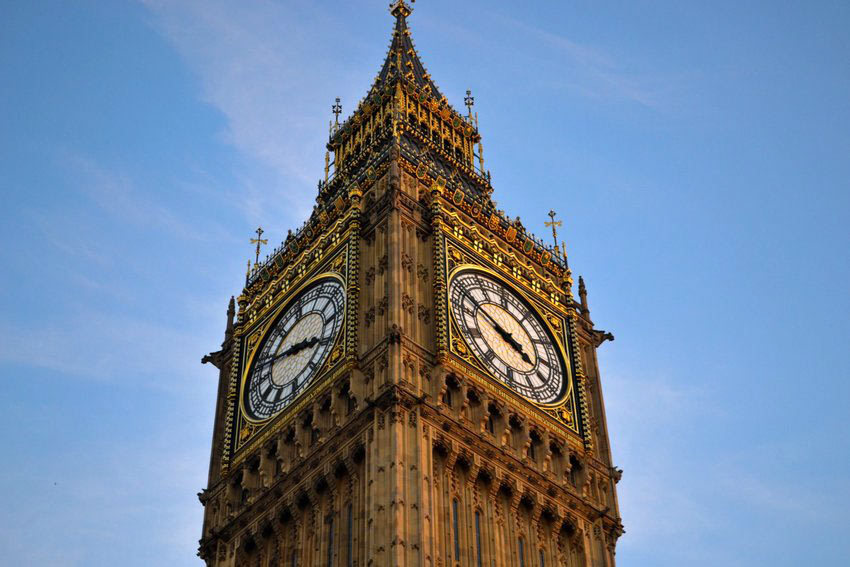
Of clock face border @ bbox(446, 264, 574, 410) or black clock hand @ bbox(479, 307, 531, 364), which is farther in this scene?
black clock hand @ bbox(479, 307, 531, 364)

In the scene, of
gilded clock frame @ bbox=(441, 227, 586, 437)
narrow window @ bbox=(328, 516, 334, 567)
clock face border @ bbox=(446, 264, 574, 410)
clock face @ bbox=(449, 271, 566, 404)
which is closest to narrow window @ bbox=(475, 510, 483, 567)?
narrow window @ bbox=(328, 516, 334, 567)

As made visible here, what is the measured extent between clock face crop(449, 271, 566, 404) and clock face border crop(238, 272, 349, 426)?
14.0ft

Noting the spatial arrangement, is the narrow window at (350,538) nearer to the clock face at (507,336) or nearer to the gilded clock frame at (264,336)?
the gilded clock frame at (264,336)

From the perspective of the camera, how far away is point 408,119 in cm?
7256

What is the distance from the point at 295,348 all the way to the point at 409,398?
8.06 m

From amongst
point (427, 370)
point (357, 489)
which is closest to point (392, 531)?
point (357, 489)

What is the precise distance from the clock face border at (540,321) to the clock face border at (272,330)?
13.1 ft

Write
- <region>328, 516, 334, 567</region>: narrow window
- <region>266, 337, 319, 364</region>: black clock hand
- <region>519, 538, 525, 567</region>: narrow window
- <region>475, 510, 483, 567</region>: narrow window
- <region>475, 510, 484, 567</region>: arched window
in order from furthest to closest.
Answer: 1. <region>266, 337, 319, 364</region>: black clock hand
2. <region>519, 538, 525, 567</region>: narrow window
3. <region>328, 516, 334, 567</region>: narrow window
4. <region>475, 510, 483, 567</region>: narrow window
5. <region>475, 510, 484, 567</region>: arched window

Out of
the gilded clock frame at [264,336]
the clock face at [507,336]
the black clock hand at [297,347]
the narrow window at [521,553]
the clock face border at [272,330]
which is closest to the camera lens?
the narrow window at [521,553]

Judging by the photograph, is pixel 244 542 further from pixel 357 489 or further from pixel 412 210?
pixel 412 210

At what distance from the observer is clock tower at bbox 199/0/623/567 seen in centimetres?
5081

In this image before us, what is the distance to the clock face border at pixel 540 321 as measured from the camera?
5584 cm

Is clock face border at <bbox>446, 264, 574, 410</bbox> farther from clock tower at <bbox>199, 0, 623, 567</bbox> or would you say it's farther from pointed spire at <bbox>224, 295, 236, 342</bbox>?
pointed spire at <bbox>224, 295, 236, 342</bbox>

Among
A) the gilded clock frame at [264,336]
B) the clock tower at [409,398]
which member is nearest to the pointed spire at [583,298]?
the clock tower at [409,398]
